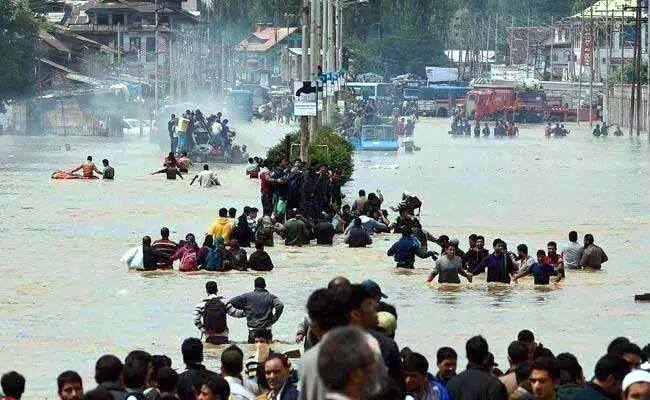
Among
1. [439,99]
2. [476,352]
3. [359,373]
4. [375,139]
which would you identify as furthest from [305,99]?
[439,99]

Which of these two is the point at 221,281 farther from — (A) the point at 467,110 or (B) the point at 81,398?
(A) the point at 467,110

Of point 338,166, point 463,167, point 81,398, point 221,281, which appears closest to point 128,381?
point 81,398

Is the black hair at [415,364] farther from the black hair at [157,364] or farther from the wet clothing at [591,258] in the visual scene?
the wet clothing at [591,258]

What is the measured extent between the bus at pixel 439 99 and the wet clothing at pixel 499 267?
106m

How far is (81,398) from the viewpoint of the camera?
1019cm

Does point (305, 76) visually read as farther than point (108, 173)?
No

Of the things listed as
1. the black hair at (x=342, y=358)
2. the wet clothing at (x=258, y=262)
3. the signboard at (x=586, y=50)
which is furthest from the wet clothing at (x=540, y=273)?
the signboard at (x=586, y=50)

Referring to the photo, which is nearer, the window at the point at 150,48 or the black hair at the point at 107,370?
the black hair at the point at 107,370

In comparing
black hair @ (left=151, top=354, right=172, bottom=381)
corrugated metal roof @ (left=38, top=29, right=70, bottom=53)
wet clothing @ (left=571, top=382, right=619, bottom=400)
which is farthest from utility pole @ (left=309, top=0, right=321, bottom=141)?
corrugated metal roof @ (left=38, top=29, right=70, bottom=53)

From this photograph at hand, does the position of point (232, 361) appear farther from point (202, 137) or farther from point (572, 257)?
point (202, 137)

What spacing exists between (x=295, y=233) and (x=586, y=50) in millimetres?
117201

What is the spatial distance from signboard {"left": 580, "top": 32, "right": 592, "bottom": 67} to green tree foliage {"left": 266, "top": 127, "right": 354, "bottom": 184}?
91.4 meters

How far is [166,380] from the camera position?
11594mm

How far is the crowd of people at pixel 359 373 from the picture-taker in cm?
668
